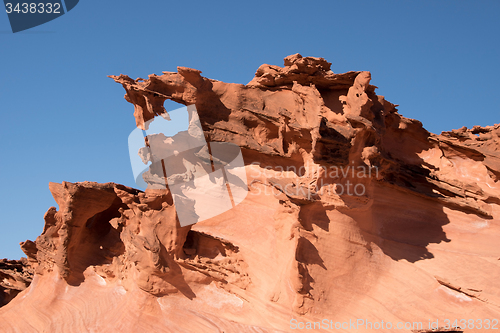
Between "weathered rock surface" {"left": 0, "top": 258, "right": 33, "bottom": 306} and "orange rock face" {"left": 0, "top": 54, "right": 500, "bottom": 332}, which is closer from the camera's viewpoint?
"orange rock face" {"left": 0, "top": 54, "right": 500, "bottom": 332}

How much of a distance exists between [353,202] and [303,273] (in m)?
1.69

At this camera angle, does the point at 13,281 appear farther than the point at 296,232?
Yes

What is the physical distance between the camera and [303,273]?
7.79 meters

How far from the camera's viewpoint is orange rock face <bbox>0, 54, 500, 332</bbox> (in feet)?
26.1

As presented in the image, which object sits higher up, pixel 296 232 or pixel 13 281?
pixel 296 232

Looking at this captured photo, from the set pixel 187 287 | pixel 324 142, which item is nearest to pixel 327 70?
pixel 324 142

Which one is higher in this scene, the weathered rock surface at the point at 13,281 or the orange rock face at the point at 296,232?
the orange rock face at the point at 296,232

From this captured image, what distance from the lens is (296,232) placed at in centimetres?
792

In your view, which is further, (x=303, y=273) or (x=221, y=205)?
(x=221, y=205)

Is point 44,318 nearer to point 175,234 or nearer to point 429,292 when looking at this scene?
point 175,234

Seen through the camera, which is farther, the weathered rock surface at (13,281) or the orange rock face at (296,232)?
the weathered rock surface at (13,281)

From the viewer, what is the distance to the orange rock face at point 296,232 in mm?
7957

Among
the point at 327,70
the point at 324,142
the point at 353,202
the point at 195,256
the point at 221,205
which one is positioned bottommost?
the point at 195,256

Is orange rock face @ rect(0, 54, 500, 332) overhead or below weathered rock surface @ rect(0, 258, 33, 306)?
overhead
